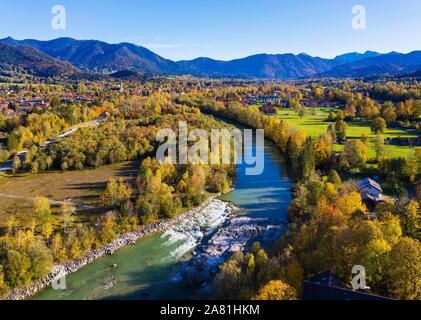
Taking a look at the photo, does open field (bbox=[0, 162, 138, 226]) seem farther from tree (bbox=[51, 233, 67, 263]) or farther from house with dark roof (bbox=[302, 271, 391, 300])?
house with dark roof (bbox=[302, 271, 391, 300])

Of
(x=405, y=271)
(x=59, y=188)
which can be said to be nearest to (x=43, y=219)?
(x=59, y=188)

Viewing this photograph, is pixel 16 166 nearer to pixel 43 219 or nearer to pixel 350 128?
pixel 43 219

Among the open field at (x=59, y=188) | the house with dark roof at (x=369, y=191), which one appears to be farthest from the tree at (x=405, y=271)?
the open field at (x=59, y=188)

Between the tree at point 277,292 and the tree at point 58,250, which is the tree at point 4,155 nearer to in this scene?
the tree at point 58,250

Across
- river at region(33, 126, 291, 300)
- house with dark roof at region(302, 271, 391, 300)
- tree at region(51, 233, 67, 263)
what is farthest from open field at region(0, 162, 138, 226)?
house with dark roof at region(302, 271, 391, 300)
